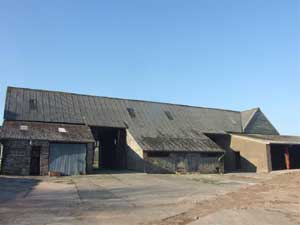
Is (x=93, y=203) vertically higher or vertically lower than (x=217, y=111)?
lower

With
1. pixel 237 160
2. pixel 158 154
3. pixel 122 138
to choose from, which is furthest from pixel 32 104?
pixel 237 160

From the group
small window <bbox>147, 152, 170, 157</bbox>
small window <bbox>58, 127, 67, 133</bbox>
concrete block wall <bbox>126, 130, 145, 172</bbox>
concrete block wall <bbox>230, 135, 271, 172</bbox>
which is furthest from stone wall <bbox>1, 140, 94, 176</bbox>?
concrete block wall <bbox>230, 135, 271, 172</bbox>

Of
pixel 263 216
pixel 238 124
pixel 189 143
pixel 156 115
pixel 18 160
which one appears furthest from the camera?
pixel 238 124

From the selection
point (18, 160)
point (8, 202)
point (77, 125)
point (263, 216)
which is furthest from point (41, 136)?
point (263, 216)

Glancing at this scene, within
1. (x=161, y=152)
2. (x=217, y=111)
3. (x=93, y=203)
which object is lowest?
(x=93, y=203)

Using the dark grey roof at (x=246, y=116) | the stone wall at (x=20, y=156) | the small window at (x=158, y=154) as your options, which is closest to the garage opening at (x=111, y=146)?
the small window at (x=158, y=154)

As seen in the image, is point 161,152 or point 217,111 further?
point 217,111

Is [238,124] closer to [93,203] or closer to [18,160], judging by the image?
[18,160]

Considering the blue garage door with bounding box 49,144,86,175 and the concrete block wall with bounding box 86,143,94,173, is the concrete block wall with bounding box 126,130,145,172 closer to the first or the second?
the concrete block wall with bounding box 86,143,94,173

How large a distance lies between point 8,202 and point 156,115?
76.6 feet

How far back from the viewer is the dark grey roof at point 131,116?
26109mm

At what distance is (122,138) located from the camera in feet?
96.0

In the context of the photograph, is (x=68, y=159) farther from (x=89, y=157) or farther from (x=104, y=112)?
(x=104, y=112)

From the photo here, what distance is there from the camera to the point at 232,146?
31766 mm
